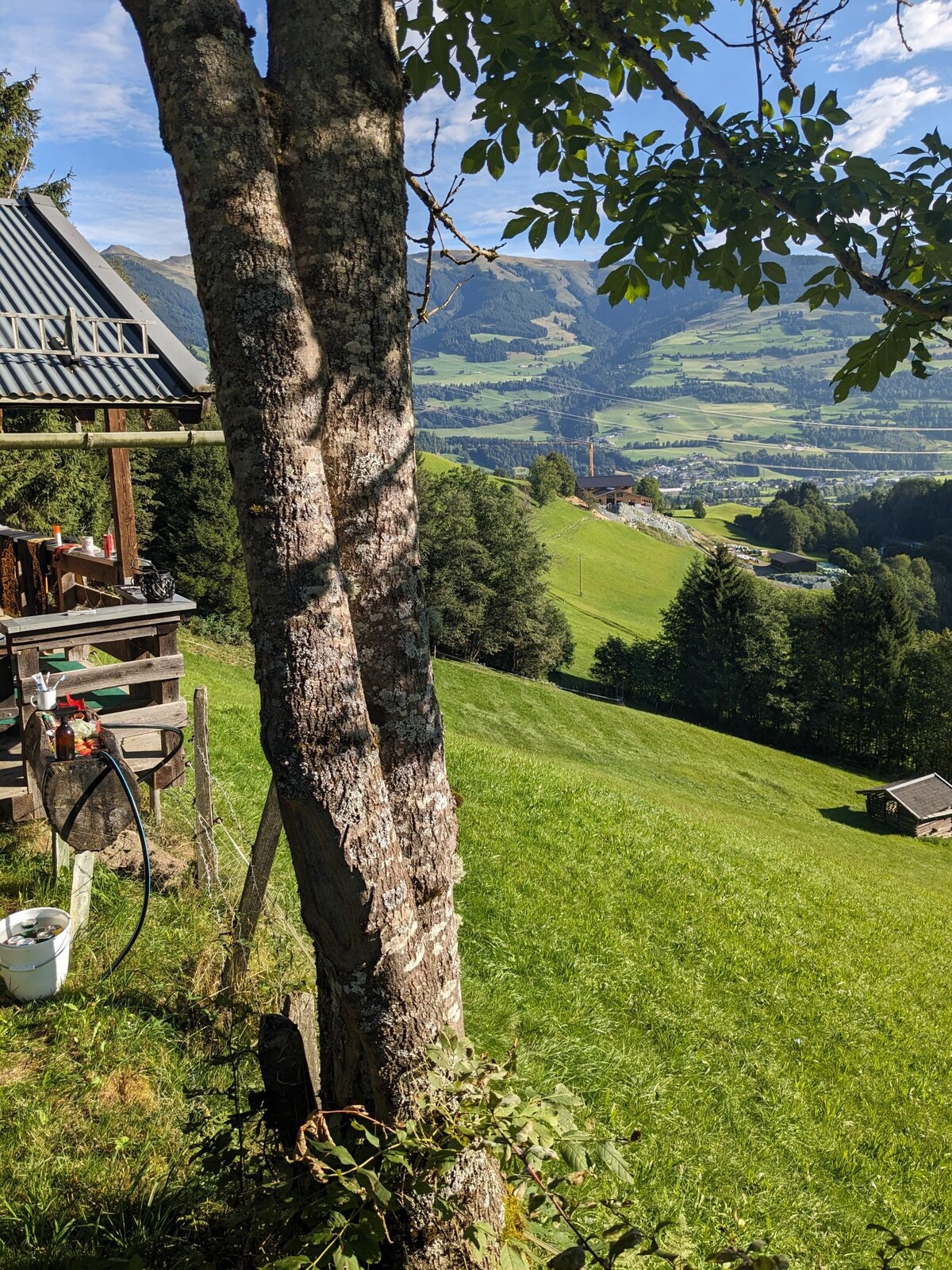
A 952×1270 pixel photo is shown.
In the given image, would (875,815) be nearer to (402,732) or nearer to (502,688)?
(502,688)

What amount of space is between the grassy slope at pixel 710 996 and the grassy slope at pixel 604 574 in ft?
157

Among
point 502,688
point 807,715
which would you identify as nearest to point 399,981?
point 502,688

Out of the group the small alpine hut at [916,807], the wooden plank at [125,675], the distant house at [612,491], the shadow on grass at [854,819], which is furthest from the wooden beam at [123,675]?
the distant house at [612,491]

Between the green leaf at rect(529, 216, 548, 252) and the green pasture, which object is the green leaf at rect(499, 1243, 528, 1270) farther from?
the green pasture

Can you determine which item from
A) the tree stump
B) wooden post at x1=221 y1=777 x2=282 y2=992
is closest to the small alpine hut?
wooden post at x1=221 y1=777 x2=282 y2=992

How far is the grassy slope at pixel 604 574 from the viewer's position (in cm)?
6862

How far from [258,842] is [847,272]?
3.96 metres

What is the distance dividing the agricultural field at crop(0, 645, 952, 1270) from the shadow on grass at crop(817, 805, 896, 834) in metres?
21.1

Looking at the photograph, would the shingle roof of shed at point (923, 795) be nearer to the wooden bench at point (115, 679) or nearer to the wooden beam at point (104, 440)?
the wooden bench at point (115, 679)

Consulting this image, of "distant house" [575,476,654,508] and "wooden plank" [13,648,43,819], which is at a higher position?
"distant house" [575,476,654,508]

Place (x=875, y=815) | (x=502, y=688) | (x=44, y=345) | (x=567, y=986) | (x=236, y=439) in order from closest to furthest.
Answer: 1. (x=236, y=439)
2. (x=567, y=986)
3. (x=44, y=345)
4. (x=875, y=815)
5. (x=502, y=688)

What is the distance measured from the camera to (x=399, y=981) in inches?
85.0

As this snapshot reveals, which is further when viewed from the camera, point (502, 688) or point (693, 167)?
point (502, 688)

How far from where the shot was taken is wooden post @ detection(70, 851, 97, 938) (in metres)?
4.75
